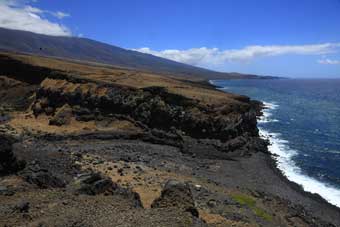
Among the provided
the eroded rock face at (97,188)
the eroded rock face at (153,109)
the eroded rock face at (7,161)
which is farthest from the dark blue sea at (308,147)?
the eroded rock face at (7,161)

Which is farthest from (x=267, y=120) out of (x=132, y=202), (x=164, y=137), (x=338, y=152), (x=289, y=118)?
(x=132, y=202)

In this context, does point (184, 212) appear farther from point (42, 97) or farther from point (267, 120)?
point (267, 120)

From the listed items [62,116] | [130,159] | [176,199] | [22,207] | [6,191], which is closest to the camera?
[22,207]

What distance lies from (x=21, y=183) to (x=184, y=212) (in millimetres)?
8089

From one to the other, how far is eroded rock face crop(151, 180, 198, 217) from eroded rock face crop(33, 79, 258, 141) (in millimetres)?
28555

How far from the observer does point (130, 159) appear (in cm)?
3656

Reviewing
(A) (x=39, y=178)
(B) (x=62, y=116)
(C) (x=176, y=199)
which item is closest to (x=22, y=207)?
(A) (x=39, y=178)

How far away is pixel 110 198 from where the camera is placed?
18547 mm

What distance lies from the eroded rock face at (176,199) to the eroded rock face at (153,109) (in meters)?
28.6

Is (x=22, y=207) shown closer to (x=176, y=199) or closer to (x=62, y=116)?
(x=176, y=199)

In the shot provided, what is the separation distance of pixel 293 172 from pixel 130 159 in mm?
17885

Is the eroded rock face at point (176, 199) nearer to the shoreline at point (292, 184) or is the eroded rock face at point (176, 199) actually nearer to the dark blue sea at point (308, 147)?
the shoreline at point (292, 184)

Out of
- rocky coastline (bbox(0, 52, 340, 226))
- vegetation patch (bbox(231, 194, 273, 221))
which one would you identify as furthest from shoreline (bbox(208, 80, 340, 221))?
vegetation patch (bbox(231, 194, 273, 221))

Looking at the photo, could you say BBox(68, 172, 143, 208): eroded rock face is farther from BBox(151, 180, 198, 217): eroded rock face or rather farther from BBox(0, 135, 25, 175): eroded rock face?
BBox(0, 135, 25, 175): eroded rock face
